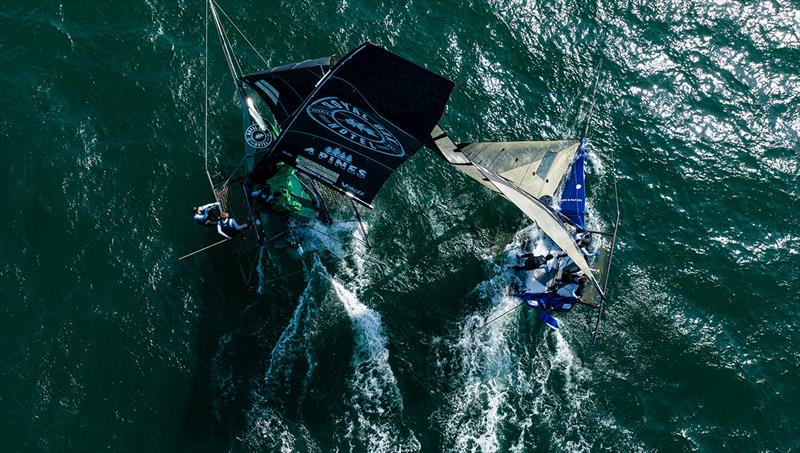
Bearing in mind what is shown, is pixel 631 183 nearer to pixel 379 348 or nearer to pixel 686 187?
pixel 686 187

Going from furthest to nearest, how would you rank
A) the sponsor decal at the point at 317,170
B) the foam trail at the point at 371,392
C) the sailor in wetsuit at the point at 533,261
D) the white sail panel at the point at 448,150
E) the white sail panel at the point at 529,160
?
1. the sailor in wetsuit at the point at 533,261
2. the white sail panel at the point at 529,160
3. the foam trail at the point at 371,392
4. the sponsor decal at the point at 317,170
5. the white sail panel at the point at 448,150

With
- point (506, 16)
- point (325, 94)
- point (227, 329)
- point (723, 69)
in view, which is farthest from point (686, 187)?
point (227, 329)

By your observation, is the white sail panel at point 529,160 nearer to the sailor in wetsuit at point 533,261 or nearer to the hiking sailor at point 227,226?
the sailor in wetsuit at point 533,261

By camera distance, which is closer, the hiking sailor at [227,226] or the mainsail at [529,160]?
the hiking sailor at [227,226]

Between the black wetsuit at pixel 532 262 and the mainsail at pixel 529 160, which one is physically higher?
the mainsail at pixel 529 160

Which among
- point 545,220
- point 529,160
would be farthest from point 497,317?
point 529,160

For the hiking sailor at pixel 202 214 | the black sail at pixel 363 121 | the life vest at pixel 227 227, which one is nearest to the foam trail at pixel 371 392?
the life vest at pixel 227 227

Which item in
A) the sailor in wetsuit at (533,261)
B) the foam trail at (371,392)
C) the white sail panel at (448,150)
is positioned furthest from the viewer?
the sailor in wetsuit at (533,261)
